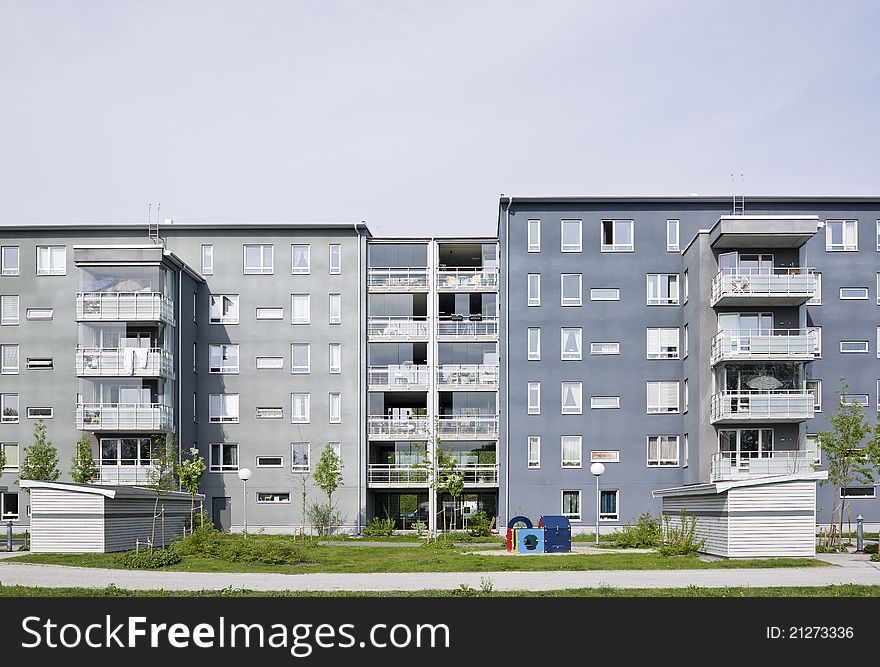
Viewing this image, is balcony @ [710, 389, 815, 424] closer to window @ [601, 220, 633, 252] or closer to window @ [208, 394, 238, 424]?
window @ [601, 220, 633, 252]

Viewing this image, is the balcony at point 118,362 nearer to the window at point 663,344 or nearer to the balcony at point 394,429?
the balcony at point 394,429

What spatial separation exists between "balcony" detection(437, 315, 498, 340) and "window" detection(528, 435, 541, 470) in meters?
7.19

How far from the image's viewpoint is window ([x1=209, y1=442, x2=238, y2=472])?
53.4 meters

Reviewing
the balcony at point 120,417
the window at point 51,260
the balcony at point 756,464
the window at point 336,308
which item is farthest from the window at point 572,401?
the window at point 51,260

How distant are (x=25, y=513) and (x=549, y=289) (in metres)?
28.8

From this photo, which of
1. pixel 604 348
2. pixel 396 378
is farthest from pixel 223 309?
pixel 604 348

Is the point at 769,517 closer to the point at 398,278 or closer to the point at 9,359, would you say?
the point at 398,278

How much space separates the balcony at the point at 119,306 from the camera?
48094 millimetres

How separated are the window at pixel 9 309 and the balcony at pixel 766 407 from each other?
35.9m

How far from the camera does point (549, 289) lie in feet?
168

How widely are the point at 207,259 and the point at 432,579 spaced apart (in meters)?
35.1

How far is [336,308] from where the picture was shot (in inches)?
2148

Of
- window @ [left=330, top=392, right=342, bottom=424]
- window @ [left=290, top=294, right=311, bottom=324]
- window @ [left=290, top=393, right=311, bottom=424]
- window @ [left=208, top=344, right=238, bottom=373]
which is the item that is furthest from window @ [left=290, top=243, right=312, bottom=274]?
window @ [left=330, top=392, right=342, bottom=424]
